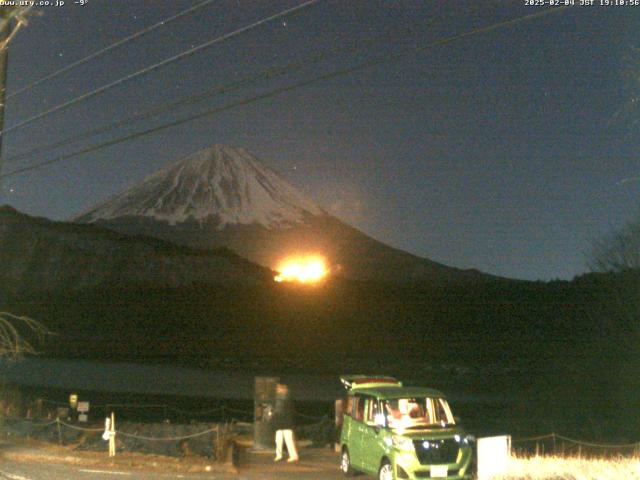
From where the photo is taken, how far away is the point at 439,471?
12484mm

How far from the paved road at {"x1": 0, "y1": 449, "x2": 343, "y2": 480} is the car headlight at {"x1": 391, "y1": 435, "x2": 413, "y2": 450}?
257 cm

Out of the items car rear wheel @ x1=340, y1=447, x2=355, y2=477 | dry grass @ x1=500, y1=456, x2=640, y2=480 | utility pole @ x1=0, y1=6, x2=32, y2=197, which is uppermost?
utility pole @ x1=0, y1=6, x2=32, y2=197

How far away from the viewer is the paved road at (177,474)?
570 inches

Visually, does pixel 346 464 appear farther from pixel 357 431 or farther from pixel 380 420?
pixel 380 420

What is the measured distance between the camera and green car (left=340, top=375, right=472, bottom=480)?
1244cm

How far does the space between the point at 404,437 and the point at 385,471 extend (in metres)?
0.73

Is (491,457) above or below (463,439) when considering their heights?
below

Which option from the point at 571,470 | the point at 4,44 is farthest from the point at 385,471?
the point at 4,44

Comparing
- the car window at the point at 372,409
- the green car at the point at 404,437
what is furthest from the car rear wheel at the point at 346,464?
the car window at the point at 372,409

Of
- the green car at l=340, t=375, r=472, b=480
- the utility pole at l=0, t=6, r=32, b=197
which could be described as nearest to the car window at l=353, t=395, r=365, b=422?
the green car at l=340, t=375, r=472, b=480

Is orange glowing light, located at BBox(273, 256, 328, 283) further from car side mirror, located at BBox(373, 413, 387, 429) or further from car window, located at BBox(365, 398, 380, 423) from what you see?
car side mirror, located at BBox(373, 413, 387, 429)

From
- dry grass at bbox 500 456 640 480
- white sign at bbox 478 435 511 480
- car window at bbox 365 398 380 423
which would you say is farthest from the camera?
car window at bbox 365 398 380 423

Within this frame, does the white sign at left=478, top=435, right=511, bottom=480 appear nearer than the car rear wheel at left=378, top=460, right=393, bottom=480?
No

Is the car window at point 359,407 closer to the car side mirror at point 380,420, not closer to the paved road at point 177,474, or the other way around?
the car side mirror at point 380,420
